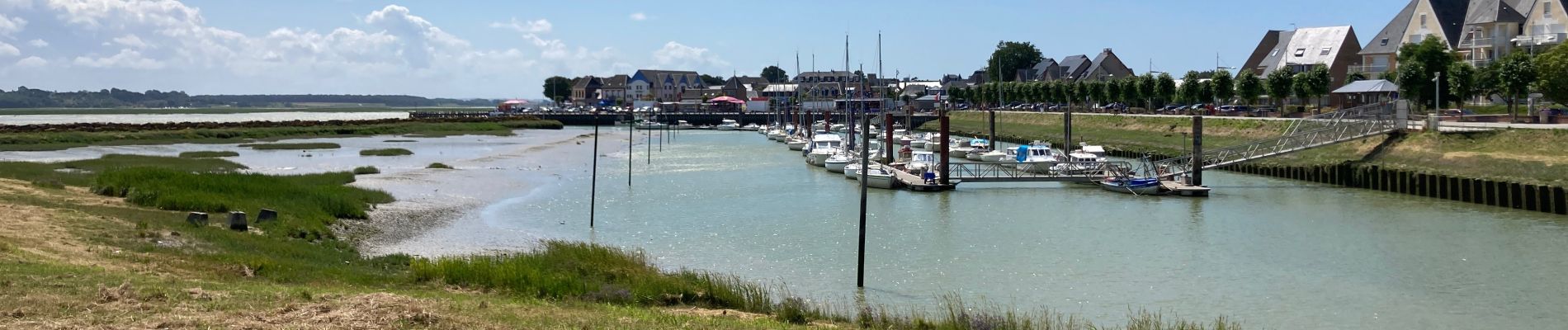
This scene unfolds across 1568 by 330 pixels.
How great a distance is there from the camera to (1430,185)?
1879 inches

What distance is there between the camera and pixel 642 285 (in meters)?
23.2

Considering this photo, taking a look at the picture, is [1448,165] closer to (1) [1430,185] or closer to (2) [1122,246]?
(1) [1430,185]

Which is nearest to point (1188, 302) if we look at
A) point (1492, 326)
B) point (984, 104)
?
point (1492, 326)

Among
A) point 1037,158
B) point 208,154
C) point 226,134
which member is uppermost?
point 226,134

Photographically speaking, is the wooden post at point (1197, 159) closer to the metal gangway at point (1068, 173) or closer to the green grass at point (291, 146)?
the metal gangway at point (1068, 173)

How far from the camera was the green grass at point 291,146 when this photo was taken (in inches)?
3513

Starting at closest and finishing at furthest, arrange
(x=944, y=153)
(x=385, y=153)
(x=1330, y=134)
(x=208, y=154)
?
(x=944, y=153)
(x=1330, y=134)
(x=208, y=154)
(x=385, y=153)

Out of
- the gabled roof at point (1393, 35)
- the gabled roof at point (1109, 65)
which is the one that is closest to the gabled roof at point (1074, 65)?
the gabled roof at point (1109, 65)

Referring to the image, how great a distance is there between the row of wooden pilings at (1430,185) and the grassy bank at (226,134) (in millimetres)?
73396

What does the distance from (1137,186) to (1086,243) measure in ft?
53.6

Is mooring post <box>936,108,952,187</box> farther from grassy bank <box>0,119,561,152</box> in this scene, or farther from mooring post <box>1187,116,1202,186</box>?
grassy bank <box>0,119,561,152</box>

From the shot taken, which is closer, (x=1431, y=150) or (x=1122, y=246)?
(x=1122, y=246)

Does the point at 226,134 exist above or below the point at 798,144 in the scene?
above

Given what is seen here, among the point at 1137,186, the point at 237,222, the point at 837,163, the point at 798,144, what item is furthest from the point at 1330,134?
the point at 237,222
